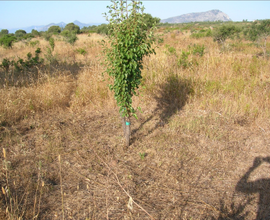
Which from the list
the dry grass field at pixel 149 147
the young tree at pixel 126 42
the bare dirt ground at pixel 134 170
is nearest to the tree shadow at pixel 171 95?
the dry grass field at pixel 149 147

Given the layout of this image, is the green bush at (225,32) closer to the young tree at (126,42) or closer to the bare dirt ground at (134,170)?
the bare dirt ground at (134,170)

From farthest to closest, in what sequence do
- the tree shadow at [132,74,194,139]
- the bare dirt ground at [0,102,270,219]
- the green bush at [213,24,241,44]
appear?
the green bush at [213,24,241,44]
the tree shadow at [132,74,194,139]
the bare dirt ground at [0,102,270,219]

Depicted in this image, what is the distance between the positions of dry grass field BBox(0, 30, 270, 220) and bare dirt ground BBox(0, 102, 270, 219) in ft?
0.04

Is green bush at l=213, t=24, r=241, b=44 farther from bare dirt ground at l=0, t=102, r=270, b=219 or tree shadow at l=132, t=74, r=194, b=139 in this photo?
bare dirt ground at l=0, t=102, r=270, b=219

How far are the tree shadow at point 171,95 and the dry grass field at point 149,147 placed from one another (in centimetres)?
3

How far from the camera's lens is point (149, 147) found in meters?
3.51

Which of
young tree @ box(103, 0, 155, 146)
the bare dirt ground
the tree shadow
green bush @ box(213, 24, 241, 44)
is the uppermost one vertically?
green bush @ box(213, 24, 241, 44)

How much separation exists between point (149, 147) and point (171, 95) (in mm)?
2164

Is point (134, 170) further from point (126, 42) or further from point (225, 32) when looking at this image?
point (225, 32)

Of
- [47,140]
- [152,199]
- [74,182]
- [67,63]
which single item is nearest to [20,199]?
[74,182]

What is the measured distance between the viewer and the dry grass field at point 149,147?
94.0 inches

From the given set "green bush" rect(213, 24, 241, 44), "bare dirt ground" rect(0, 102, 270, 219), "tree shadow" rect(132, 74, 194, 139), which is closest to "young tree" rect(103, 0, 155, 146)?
"bare dirt ground" rect(0, 102, 270, 219)

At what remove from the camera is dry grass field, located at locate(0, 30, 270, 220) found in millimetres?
2387

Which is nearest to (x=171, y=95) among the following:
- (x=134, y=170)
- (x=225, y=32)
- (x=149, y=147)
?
(x=149, y=147)
